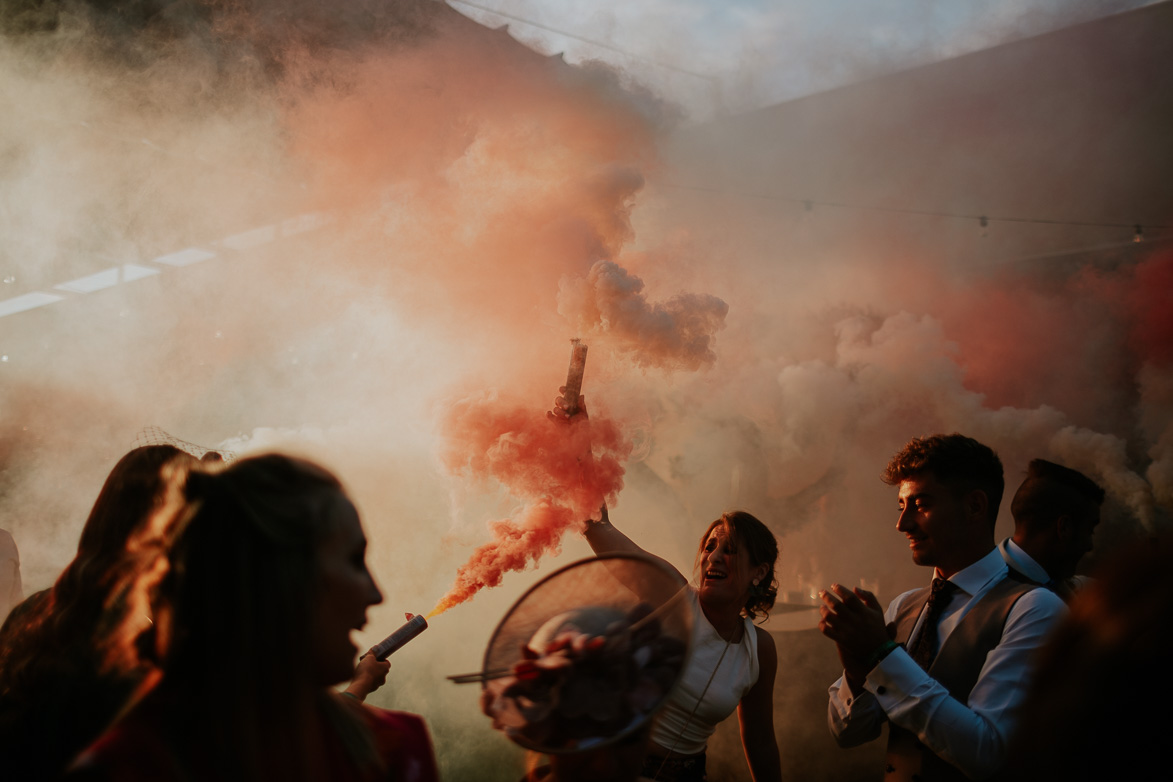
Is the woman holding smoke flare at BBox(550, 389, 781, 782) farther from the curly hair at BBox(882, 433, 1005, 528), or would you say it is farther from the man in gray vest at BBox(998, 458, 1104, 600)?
the man in gray vest at BBox(998, 458, 1104, 600)

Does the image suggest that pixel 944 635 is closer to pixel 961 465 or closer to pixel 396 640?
pixel 961 465

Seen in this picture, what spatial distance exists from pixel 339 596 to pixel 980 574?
2.12 metres

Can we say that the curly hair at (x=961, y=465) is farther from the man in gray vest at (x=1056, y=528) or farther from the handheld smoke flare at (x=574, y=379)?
the handheld smoke flare at (x=574, y=379)

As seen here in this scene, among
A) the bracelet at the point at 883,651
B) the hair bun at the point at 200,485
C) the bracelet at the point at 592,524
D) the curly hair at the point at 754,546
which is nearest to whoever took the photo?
the hair bun at the point at 200,485

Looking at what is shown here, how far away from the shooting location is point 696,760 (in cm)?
252

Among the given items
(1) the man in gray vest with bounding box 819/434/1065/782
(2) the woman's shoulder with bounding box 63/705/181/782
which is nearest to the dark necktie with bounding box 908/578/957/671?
(1) the man in gray vest with bounding box 819/434/1065/782

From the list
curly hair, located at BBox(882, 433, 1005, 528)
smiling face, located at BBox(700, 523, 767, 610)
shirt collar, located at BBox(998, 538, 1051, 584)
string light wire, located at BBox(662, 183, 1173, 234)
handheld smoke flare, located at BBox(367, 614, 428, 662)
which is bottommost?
handheld smoke flare, located at BBox(367, 614, 428, 662)

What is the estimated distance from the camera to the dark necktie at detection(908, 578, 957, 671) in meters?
2.23

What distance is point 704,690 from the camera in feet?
8.39

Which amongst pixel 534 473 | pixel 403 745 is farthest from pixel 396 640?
pixel 403 745

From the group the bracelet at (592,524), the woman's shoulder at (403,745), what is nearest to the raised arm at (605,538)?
the bracelet at (592,524)

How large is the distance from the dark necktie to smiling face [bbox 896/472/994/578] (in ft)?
0.20

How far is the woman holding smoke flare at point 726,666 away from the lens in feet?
8.21

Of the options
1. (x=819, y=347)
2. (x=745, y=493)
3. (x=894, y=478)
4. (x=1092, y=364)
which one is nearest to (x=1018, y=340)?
(x=1092, y=364)
